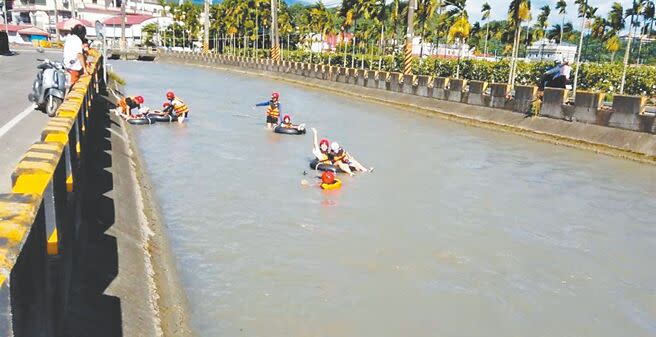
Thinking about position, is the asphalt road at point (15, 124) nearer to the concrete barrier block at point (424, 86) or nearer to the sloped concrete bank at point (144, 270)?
the sloped concrete bank at point (144, 270)

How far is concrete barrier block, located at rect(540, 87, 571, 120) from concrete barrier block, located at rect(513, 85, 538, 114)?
63cm

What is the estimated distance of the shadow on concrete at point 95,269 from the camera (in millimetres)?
5199

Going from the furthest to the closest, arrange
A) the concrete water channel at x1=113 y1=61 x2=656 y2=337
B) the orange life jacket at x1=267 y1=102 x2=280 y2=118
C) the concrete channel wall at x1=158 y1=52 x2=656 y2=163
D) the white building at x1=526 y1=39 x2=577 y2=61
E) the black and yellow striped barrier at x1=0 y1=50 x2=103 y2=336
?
1. the white building at x1=526 y1=39 x2=577 y2=61
2. the orange life jacket at x1=267 y1=102 x2=280 y2=118
3. the concrete channel wall at x1=158 y1=52 x2=656 y2=163
4. the concrete water channel at x1=113 y1=61 x2=656 y2=337
5. the black and yellow striped barrier at x1=0 y1=50 x2=103 y2=336

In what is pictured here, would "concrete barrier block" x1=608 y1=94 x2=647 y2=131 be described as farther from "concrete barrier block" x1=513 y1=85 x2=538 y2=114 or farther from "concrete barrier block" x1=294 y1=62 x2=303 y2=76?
"concrete barrier block" x1=294 y1=62 x2=303 y2=76

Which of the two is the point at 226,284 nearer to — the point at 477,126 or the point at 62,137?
the point at 62,137

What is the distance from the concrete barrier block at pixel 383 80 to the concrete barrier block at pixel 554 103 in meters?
15.8

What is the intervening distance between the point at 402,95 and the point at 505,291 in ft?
94.5

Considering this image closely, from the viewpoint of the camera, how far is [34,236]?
3738mm

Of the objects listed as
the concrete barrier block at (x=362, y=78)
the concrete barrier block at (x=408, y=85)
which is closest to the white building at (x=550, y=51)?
the concrete barrier block at (x=408, y=85)

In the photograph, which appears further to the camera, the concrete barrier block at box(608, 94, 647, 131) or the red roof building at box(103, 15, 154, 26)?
the red roof building at box(103, 15, 154, 26)

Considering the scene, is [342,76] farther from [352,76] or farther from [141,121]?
[141,121]

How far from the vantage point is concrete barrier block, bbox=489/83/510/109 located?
89.6 ft

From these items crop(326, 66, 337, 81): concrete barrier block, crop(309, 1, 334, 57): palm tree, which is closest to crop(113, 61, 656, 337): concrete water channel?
crop(326, 66, 337, 81): concrete barrier block

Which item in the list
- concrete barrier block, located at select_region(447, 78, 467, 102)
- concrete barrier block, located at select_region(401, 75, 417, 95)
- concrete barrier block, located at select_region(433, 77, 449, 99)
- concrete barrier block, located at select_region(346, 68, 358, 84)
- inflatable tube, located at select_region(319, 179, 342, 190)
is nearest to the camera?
inflatable tube, located at select_region(319, 179, 342, 190)
